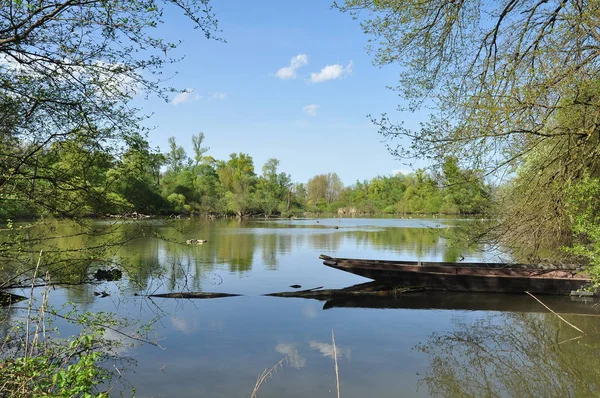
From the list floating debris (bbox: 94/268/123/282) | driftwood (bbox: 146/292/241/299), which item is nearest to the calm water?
driftwood (bbox: 146/292/241/299)

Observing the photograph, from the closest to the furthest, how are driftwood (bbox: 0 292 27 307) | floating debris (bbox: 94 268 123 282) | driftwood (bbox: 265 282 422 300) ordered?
driftwood (bbox: 0 292 27 307), floating debris (bbox: 94 268 123 282), driftwood (bbox: 265 282 422 300)

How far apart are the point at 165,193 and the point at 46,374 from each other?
58.4m

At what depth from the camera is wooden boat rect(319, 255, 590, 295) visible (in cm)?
1163

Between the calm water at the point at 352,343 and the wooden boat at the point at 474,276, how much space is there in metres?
0.36

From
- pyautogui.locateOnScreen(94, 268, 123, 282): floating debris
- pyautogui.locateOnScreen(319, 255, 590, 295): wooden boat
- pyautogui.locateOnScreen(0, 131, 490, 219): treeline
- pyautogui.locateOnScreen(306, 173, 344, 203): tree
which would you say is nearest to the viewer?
pyautogui.locateOnScreen(0, 131, 490, 219): treeline

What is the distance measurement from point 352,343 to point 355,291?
169 inches

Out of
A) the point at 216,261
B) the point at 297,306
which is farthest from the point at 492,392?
the point at 216,261

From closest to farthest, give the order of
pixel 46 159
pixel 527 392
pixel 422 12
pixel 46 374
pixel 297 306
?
pixel 46 374
pixel 46 159
pixel 527 392
pixel 422 12
pixel 297 306

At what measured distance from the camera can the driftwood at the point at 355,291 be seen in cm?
1146

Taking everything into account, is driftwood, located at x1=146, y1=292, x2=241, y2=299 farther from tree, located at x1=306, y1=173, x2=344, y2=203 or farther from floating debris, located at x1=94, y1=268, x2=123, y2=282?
tree, located at x1=306, y1=173, x2=344, y2=203

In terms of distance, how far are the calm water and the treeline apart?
106cm

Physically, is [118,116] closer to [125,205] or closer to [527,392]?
[125,205]

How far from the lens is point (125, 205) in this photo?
6.09 metres

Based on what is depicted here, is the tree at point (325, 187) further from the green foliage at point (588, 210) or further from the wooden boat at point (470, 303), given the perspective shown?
the green foliage at point (588, 210)
